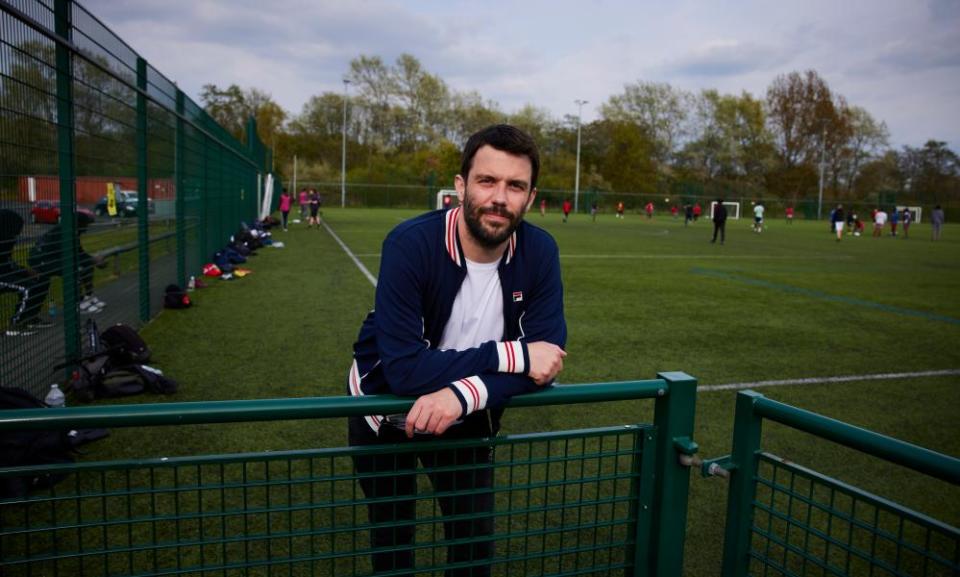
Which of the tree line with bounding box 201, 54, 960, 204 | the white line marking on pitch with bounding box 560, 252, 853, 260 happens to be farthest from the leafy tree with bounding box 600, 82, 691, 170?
the white line marking on pitch with bounding box 560, 252, 853, 260

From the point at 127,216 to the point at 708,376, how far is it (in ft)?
22.6

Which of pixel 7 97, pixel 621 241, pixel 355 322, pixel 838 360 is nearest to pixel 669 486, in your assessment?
pixel 7 97

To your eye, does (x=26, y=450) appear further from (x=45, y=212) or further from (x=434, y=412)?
(x=434, y=412)

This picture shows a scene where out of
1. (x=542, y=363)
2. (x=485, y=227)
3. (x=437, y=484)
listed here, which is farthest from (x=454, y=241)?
(x=437, y=484)

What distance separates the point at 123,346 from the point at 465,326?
4911 millimetres

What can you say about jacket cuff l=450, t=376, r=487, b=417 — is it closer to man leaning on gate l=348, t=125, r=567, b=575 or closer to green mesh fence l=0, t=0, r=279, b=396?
man leaning on gate l=348, t=125, r=567, b=575

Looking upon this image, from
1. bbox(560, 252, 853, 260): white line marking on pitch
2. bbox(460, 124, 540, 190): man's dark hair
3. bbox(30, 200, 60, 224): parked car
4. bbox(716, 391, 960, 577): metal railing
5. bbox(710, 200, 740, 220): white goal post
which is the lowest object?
bbox(560, 252, 853, 260): white line marking on pitch

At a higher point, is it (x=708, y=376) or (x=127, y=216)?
(x=127, y=216)

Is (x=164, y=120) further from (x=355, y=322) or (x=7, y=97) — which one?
(x=7, y=97)

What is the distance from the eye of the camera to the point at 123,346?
239 inches

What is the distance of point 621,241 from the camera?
2562 cm

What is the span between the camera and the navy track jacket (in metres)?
2.03

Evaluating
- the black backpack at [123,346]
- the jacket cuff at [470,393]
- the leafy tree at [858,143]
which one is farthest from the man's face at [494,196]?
the leafy tree at [858,143]

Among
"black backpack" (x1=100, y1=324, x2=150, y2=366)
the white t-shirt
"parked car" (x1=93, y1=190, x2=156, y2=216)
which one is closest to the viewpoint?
the white t-shirt
